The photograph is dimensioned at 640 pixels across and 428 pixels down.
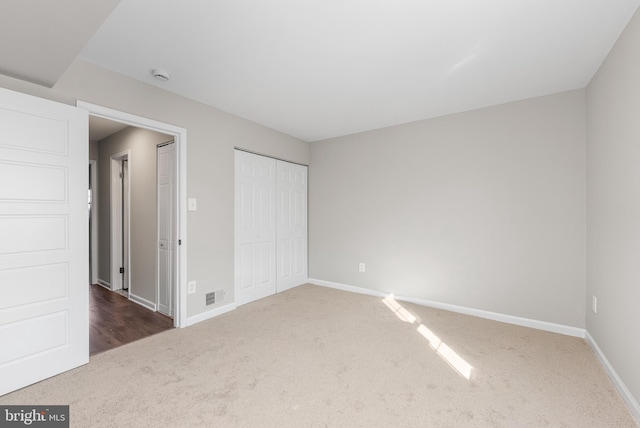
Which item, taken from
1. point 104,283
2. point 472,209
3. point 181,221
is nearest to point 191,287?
point 181,221

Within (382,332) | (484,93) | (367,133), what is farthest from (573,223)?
(367,133)

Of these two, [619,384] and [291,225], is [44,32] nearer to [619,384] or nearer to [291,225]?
[291,225]

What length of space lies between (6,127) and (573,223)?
4612 mm

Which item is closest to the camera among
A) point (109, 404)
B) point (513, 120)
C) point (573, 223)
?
point (109, 404)

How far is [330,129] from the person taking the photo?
4027mm

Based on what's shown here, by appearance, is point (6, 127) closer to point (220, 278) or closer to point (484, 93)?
point (220, 278)

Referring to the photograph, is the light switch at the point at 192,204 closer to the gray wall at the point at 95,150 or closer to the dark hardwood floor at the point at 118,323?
the dark hardwood floor at the point at 118,323

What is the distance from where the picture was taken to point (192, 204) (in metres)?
3.00

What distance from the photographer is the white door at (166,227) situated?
3207 millimetres

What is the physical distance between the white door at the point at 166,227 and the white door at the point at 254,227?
0.71m

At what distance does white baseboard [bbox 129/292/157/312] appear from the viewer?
3498mm

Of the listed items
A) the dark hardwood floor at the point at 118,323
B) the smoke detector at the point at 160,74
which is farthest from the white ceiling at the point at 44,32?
the dark hardwood floor at the point at 118,323

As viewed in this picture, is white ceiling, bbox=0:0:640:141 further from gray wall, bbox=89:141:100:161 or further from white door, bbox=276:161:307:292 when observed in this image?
gray wall, bbox=89:141:100:161

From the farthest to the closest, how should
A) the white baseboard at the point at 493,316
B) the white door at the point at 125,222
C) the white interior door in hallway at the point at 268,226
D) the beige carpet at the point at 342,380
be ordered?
the white door at the point at 125,222 < the white interior door in hallway at the point at 268,226 < the white baseboard at the point at 493,316 < the beige carpet at the point at 342,380
